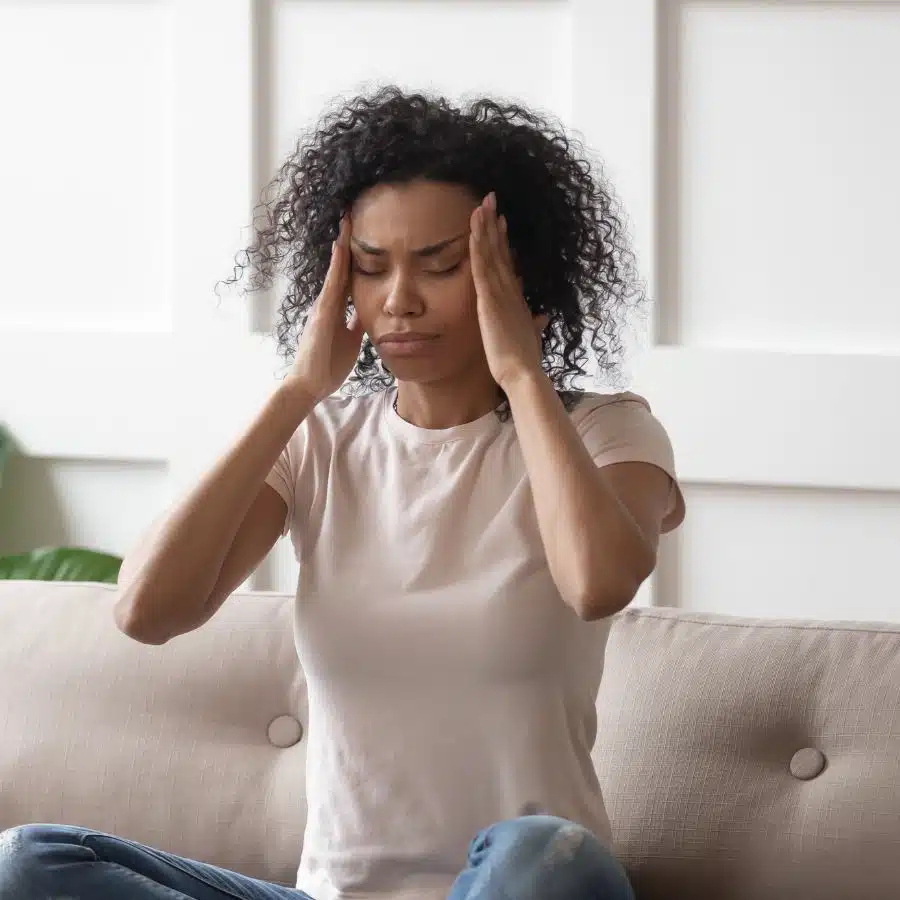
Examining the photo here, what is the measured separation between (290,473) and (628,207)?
0.95 metres

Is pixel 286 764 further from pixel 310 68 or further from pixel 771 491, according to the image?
pixel 310 68

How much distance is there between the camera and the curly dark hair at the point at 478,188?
1434mm

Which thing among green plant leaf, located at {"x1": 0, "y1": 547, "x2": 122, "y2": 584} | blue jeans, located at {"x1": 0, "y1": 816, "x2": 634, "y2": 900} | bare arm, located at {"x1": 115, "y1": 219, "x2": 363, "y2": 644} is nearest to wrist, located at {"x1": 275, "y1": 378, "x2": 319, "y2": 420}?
bare arm, located at {"x1": 115, "y1": 219, "x2": 363, "y2": 644}

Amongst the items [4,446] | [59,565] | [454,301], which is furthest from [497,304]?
[4,446]

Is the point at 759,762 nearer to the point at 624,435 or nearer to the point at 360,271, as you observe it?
the point at 624,435

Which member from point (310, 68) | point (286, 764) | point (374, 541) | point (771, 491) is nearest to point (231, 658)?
point (286, 764)

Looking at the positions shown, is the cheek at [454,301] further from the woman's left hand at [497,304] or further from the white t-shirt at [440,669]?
the white t-shirt at [440,669]

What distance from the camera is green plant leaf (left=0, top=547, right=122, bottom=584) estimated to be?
2262 mm

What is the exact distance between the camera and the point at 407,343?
55.2 inches

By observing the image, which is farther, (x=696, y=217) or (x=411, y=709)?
(x=696, y=217)

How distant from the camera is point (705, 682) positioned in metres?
1.62

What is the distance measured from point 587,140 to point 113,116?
0.79 metres

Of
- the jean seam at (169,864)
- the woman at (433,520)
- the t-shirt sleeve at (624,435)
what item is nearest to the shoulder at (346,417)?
the woman at (433,520)

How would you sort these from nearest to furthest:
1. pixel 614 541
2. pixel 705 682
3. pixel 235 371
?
1. pixel 614 541
2. pixel 705 682
3. pixel 235 371
